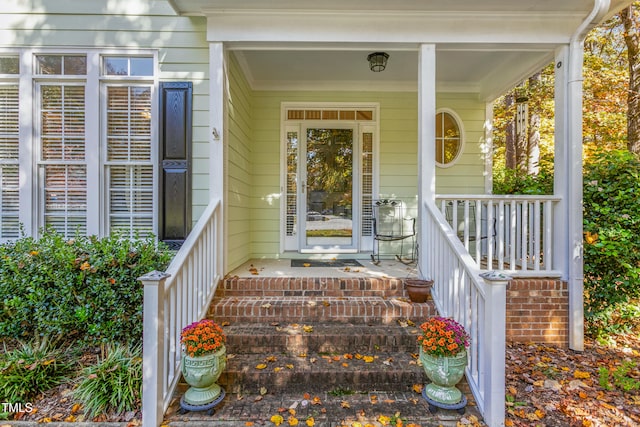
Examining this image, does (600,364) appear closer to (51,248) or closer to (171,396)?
(171,396)

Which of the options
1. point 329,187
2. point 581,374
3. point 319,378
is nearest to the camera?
point 319,378

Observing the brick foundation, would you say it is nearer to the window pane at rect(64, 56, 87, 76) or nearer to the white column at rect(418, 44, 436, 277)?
the white column at rect(418, 44, 436, 277)

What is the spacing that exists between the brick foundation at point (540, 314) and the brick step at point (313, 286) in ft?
3.67

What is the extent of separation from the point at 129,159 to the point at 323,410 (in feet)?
9.85

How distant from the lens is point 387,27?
10.6 feet

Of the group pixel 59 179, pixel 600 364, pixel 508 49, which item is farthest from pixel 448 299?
pixel 59 179

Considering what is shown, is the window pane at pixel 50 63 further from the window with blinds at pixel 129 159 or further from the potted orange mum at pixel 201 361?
the potted orange mum at pixel 201 361

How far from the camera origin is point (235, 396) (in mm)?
2357

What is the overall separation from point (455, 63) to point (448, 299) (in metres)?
3.02

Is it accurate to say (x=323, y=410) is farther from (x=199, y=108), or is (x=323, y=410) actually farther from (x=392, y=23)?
(x=392, y=23)

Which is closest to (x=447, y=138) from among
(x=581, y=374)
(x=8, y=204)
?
(x=581, y=374)

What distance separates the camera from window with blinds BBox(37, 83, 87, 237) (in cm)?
342

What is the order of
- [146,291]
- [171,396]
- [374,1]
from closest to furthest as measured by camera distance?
[146,291] → [171,396] → [374,1]

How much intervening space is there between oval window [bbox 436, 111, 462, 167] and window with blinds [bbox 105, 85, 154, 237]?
3882mm
